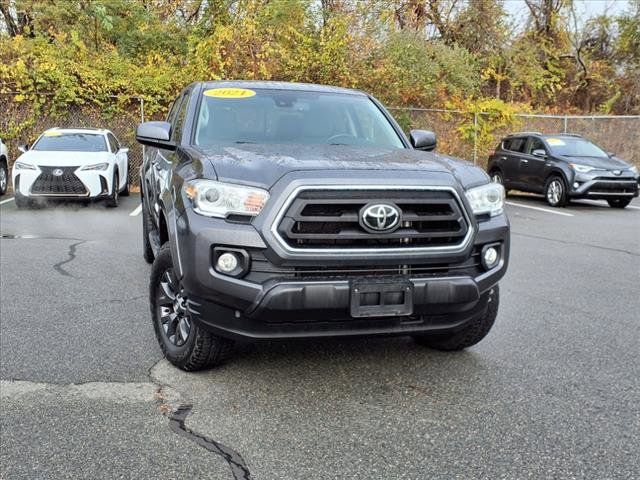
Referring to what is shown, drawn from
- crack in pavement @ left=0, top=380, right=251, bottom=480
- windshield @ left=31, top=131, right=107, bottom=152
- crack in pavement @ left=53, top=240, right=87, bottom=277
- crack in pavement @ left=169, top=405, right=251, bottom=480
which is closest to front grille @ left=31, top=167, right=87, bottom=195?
windshield @ left=31, top=131, right=107, bottom=152

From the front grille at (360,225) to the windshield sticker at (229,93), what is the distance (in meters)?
1.89

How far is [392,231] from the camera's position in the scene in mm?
3258

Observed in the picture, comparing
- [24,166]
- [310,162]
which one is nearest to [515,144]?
[24,166]

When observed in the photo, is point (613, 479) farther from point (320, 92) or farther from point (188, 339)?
point (320, 92)

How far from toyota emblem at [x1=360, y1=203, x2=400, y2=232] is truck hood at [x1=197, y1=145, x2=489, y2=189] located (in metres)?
0.21

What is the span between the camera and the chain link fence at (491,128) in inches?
731

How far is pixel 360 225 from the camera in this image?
3.21m

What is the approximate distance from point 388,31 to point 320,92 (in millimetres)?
15204

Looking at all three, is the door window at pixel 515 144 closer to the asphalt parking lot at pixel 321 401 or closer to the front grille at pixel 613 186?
the front grille at pixel 613 186

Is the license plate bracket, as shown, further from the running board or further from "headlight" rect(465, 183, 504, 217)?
the running board

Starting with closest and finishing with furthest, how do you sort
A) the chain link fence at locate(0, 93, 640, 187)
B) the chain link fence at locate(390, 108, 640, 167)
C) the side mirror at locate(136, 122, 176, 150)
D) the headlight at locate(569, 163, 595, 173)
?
the side mirror at locate(136, 122, 176, 150)
the headlight at locate(569, 163, 595, 173)
the chain link fence at locate(0, 93, 640, 187)
the chain link fence at locate(390, 108, 640, 167)

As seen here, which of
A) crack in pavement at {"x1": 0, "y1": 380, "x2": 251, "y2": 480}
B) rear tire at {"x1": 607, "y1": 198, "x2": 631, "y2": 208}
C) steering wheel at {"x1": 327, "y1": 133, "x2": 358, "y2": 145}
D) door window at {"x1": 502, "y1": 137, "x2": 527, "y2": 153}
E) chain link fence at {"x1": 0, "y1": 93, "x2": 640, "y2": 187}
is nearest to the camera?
crack in pavement at {"x1": 0, "y1": 380, "x2": 251, "y2": 480}

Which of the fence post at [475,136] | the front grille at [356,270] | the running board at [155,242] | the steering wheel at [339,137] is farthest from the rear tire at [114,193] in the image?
the fence post at [475,136]

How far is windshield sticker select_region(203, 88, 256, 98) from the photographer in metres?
4.76
